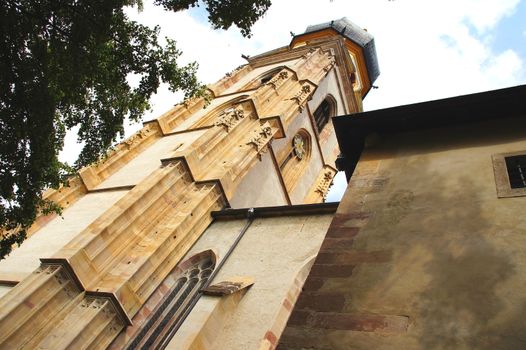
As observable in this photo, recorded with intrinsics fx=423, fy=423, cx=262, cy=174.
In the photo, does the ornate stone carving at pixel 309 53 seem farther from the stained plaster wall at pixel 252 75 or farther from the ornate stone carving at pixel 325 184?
the ornate stone carving at pixel 325 184

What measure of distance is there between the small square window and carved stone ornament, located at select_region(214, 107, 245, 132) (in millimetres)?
9940

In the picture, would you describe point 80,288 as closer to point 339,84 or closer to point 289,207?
point 289,207

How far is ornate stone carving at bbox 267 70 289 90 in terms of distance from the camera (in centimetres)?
1841

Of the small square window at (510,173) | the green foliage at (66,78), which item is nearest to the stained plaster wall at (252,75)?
the green foliage at (66,78)

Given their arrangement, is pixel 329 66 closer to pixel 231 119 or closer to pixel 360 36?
pixel 360 36

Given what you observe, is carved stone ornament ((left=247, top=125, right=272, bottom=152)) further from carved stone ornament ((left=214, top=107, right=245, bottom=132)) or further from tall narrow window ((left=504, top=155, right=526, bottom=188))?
tall narrow window ((left=504, top=155, right=526, bottom=188))

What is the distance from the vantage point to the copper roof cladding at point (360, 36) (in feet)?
102

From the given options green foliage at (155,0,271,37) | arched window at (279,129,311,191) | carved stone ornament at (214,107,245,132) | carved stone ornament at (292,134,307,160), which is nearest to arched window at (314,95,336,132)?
arched window at (279,129,311,191)

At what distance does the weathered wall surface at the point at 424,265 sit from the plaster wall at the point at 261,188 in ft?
29.6

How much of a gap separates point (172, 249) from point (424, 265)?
735 centimetres

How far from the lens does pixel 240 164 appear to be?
43.5 feet

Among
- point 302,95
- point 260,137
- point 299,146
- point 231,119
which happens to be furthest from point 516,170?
point 299,146

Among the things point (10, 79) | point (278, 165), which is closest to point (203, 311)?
point (10, 79)

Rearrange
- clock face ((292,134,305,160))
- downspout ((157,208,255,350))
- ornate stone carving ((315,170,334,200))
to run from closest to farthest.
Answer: downspout ((157,208,255,350)) < clock face ((292,134,305,160)) < ornate stone carving ((315,170,334,200))
